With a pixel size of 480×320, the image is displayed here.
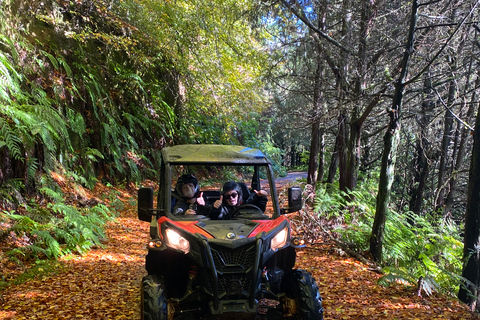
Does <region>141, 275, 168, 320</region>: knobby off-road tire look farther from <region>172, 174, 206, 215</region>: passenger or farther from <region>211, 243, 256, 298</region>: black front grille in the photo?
<region>172, 174, 206, 215</region>: passenger

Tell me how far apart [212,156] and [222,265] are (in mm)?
1522

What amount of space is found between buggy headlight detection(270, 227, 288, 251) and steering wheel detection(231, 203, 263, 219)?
0.51 meters

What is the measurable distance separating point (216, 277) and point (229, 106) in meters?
14.9

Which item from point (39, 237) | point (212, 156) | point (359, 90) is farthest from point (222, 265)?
point (359, 90)

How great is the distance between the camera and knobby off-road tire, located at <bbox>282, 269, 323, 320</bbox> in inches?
138

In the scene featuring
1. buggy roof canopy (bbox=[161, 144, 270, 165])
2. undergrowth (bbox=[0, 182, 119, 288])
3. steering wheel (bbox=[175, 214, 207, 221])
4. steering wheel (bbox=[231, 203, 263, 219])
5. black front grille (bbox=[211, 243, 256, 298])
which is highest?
buggy roof canopy (bbox=[161, 144, 270, 165])

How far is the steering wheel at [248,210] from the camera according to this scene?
423cm

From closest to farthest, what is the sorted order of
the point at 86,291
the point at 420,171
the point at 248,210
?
the point at 248,210, the point at 86,291, the point at 420,171

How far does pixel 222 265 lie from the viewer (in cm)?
332

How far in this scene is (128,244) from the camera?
7.83 meters

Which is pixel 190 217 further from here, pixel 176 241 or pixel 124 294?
pixel 124 294

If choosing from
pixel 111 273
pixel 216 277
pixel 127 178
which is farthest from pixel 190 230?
pixel 127 178

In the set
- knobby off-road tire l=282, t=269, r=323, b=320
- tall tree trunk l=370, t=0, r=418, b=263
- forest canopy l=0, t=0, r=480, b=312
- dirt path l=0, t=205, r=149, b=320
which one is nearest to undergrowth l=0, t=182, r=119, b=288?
forest canopy l=0, t=0, r=480, b=312

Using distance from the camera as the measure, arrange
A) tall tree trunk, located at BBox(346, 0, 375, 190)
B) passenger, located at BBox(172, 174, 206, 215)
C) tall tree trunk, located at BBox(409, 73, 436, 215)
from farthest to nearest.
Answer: tall tree trunk, located at BBox(409, 73, 436, 215) < tall tree trunk, located at BBox(346, 0, 375, 190) < passenger, located at BBox(172, 174, 206, 215)
